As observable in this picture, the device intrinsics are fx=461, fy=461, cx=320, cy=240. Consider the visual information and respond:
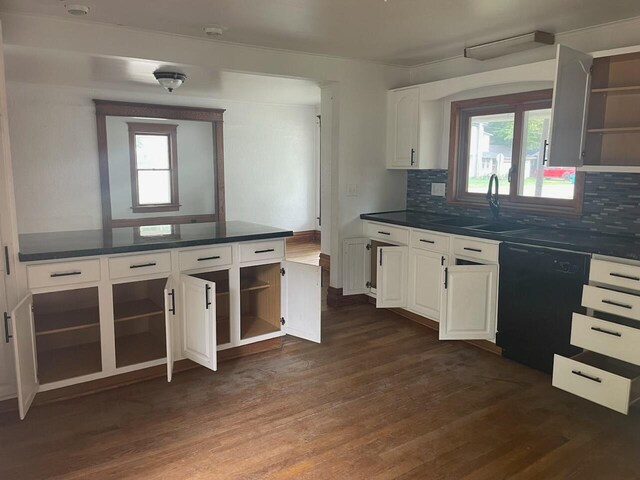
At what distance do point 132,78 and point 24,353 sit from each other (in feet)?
11.4

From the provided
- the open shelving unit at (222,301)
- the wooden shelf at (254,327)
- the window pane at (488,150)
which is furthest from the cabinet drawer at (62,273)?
the window pane at (488,150)

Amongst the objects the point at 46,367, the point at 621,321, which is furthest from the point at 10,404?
the point at 621,321

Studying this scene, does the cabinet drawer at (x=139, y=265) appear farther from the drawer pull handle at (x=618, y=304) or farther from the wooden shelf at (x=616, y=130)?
the wooden shelf at (x=616, y=130)

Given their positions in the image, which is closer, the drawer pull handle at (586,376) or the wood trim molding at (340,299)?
the drawer pull handle at (586,376)

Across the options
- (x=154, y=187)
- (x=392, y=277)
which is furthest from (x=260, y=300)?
(x=154, y=187)

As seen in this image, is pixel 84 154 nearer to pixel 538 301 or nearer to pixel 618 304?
pixel 538 301

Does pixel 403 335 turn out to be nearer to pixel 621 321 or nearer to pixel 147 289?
pixel 621 321

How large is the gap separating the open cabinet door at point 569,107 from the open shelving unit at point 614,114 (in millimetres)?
89

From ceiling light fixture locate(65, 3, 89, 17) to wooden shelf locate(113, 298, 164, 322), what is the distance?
75.4 inches

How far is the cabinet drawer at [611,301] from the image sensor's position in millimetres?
2523

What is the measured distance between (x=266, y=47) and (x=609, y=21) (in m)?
2.53

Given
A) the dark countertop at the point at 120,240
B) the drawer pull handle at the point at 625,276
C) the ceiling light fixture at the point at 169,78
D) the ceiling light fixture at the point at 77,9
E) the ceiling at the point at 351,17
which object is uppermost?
the ceiling at the point at 351,17

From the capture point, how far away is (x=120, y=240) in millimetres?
2947

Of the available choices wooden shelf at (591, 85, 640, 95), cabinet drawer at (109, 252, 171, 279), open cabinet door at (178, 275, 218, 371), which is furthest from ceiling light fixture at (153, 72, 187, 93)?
wooden shelf at (591, 85, 640, 95)
